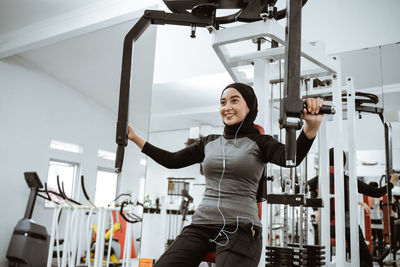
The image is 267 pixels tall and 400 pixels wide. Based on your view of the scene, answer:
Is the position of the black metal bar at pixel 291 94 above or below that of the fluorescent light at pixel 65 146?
below

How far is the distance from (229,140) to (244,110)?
144 millimetres

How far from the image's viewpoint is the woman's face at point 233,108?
4.82 feet

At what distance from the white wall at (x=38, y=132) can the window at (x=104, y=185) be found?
0.11 meters

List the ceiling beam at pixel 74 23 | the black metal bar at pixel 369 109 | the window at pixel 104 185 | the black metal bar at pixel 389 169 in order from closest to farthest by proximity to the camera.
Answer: the black metal bar at pixel 389 169 < the black metal bar at pixel 369 109 < the ceiling beam at pixel 74 23 < the window at pixel 104 185

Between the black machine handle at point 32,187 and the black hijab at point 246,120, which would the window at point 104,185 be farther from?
the black hijab at point 246,120

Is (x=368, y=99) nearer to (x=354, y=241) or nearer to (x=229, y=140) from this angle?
(x=354, y=241)

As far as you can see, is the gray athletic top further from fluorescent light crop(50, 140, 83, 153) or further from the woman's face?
fluorescent light crop(50, 140, 83, 153)

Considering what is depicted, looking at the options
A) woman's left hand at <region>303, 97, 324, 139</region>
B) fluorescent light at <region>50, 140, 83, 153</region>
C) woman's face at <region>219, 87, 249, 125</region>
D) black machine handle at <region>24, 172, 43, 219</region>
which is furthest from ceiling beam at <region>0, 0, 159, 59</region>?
woman's left hand at <region>303, 97, 324, 139</region>

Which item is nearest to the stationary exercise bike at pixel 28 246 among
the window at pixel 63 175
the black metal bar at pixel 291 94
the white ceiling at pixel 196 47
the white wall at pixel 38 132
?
the white wall at pixel 38 132

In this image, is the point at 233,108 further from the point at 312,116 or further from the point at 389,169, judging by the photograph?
the point at 389,169

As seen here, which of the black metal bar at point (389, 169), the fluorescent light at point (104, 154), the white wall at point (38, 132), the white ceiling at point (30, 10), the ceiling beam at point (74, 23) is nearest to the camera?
the black metal bar at point (389, 169)

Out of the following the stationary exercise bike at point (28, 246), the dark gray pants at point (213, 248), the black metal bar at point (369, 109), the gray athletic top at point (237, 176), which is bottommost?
the stationary exercise bike at point (28, 246)

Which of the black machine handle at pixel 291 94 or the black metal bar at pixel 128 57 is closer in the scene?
the black machine handle at pixel 291 94

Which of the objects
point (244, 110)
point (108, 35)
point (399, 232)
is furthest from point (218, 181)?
point (108, 35)
